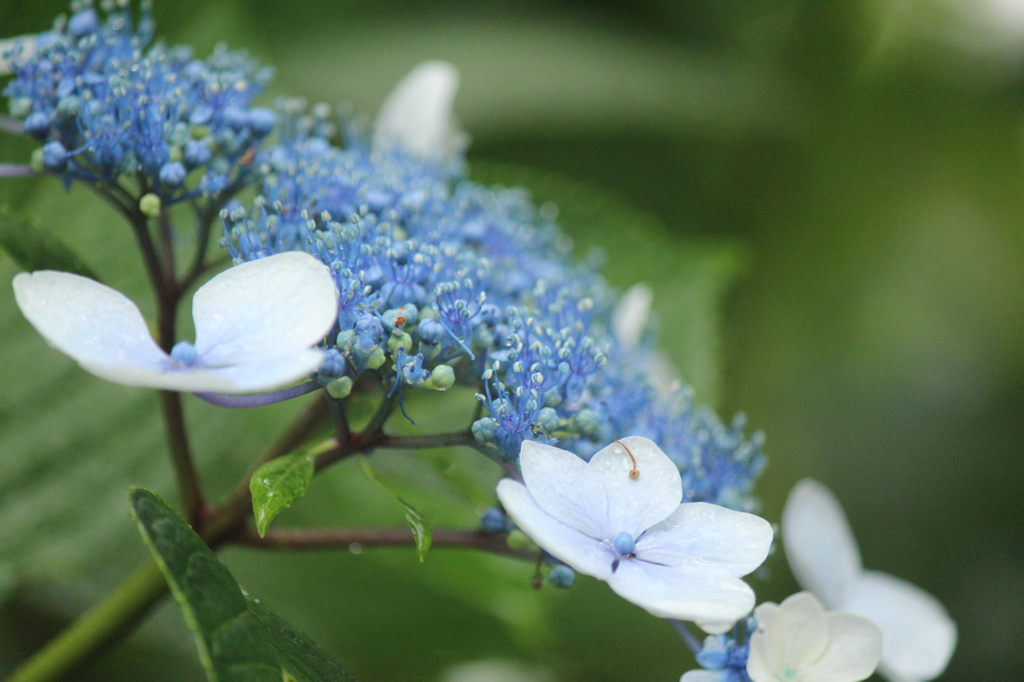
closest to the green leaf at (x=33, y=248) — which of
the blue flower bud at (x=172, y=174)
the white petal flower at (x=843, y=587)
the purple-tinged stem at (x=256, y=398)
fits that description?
the blue flower bud at (x=172, y=174)

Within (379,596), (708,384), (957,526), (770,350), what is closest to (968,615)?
(957,526)

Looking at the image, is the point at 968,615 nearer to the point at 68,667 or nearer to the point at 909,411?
the point at 909,411

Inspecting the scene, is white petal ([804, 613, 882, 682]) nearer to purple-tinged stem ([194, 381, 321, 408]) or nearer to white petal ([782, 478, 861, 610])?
white petal ([782, 478, 861, 610])

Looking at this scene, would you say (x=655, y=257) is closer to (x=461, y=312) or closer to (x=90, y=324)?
(x=461, y=312)

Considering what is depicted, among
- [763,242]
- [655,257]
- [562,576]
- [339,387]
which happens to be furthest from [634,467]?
[763,242]

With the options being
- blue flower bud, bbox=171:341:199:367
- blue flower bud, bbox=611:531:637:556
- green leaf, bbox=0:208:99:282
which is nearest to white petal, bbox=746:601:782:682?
blue flower bud, bbox=611:531:637:556

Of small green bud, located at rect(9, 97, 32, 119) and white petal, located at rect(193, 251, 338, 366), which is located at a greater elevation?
small green bud, located at rect(9, 97, 32, 119)

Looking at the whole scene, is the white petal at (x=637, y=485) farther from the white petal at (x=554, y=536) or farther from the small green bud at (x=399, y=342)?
the small green bud at (x=399, y=342)

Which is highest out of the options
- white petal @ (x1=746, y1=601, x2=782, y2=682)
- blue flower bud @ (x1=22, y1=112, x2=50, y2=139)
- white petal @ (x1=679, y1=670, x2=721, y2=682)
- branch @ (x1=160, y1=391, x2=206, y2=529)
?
blue flower bud @ (x1=22, y1=112, x2=50, y2=139)
